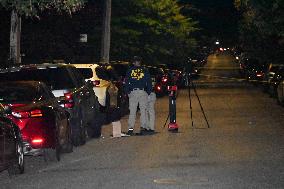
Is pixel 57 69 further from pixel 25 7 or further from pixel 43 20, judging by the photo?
pixel 43 20

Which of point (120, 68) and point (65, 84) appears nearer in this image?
point (65, 84)

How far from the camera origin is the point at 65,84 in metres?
16.0

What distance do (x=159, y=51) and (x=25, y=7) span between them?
3520 centimetres

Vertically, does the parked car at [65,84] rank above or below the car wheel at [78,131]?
above

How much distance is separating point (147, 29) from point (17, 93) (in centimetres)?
3352

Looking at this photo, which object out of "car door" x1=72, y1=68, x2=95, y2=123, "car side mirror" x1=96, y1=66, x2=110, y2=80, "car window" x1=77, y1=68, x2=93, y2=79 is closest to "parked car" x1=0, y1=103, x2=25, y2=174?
"car door" x1=72, y1=68, x2=95, y2=123

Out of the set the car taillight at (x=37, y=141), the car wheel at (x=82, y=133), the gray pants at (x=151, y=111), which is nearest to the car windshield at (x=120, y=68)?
the gray pants at (x=151, y=111)

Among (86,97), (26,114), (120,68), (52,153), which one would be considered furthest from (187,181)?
(120,68)

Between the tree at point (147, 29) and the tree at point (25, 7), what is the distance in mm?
15964

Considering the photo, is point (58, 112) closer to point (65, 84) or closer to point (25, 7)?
point (65, 84)

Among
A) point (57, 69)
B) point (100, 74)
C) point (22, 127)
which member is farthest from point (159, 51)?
point (22, 127)

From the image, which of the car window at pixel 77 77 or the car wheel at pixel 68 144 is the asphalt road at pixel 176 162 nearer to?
the car wheel at pixel 68 144

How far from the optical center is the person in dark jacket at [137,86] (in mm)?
18250

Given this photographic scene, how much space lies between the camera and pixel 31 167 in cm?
1330
